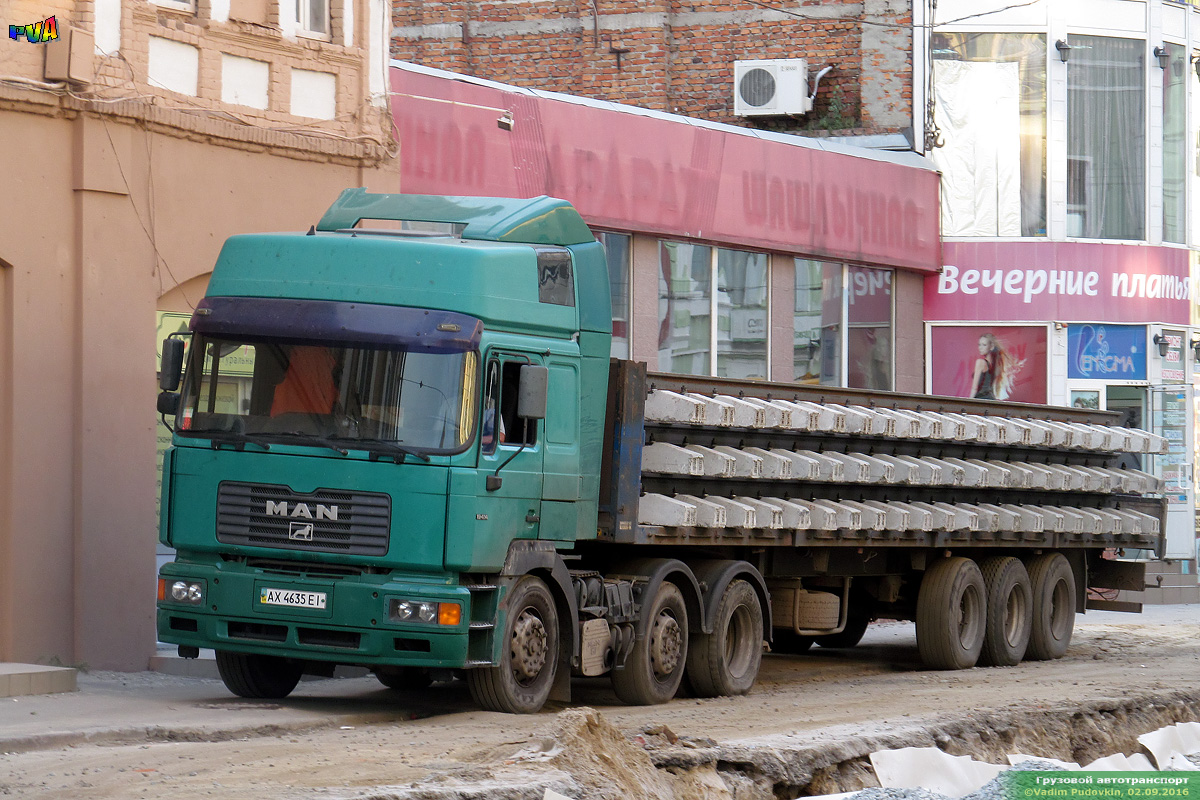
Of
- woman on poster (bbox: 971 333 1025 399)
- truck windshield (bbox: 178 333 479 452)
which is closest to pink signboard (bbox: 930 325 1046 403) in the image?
woman on poster (bbox: 971 333 1025 399)

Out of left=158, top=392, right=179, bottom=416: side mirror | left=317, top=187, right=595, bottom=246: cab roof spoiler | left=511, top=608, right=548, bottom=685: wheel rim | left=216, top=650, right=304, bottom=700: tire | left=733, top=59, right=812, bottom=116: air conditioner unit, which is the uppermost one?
left=733, top=59, right=812, bottom=116: air conditioner unit

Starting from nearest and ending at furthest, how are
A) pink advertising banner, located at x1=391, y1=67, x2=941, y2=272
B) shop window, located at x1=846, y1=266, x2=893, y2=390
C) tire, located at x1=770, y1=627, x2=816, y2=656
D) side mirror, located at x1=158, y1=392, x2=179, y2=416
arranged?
side mirror, located at x1=158, y1=392, x2=179, y2=416 → pink advertising banner, located at x1=391, y1=67, x2=941, y2=272 → tire, located at x1=770, y1=627, x2=816, y2=656 → shop window, located at x1=846, y1=266, x2=893, y2=390

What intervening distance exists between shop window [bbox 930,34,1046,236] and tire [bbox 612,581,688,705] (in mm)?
14261

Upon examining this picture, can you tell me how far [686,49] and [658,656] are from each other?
16.0m

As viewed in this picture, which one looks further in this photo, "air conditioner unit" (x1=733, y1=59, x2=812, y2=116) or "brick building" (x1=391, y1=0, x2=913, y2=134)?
"brick building" (x1=391, y1=0, x2=913, y2=134)

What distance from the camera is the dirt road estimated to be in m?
8.59

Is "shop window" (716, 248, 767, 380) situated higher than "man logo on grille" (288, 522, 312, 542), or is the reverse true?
"shop window" (716, 248, 767, 380)

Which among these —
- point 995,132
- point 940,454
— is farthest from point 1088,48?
point 940,454

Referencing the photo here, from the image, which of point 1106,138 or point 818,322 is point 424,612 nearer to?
point 818,322

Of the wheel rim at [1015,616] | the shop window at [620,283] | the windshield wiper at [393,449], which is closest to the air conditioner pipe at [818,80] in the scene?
the shop window at [620,283]

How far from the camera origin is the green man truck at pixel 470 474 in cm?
1134

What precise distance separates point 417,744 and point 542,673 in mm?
2155

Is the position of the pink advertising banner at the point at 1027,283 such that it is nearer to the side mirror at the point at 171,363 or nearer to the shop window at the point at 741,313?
the shop window at the point at 741,313

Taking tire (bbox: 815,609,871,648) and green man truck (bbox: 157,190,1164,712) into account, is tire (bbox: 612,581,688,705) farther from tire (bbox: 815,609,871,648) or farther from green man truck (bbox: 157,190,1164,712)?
tire (bbox: 815,609,871,648)
